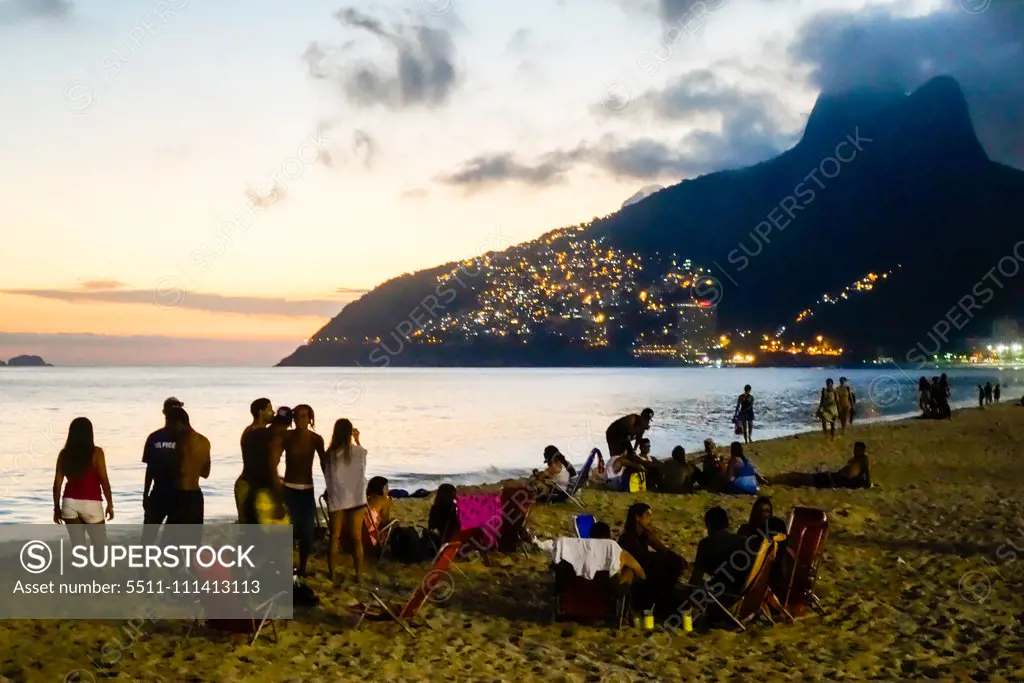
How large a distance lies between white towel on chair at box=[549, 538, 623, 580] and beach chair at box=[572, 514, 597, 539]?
4.85 feet

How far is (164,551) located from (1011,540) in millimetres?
9465

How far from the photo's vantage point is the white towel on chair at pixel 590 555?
739 cm

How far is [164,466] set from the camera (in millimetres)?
7906

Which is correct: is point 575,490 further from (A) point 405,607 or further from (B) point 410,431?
(B) point 410,431

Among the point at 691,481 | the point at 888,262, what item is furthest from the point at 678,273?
the point at 691,481

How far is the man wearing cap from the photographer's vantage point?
25.8 feet

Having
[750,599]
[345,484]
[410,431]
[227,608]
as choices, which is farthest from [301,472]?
[410,431]

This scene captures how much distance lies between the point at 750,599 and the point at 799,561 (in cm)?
67

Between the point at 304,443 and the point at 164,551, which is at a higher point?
the point at 304,443

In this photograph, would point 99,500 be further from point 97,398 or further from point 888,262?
point 888,262

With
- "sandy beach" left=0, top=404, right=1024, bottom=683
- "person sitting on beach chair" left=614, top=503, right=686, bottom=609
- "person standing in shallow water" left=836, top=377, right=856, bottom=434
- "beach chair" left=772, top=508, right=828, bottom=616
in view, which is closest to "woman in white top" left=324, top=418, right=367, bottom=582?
"sandy beach" left=0, top=404, right=1024, bottom=683

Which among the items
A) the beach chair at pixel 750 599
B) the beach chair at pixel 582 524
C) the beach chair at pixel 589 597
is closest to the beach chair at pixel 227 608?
the beach chair at pixel 589 597

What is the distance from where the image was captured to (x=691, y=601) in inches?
295

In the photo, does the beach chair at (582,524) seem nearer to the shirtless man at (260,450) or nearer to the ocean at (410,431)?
the shirtless man at (260,450)
